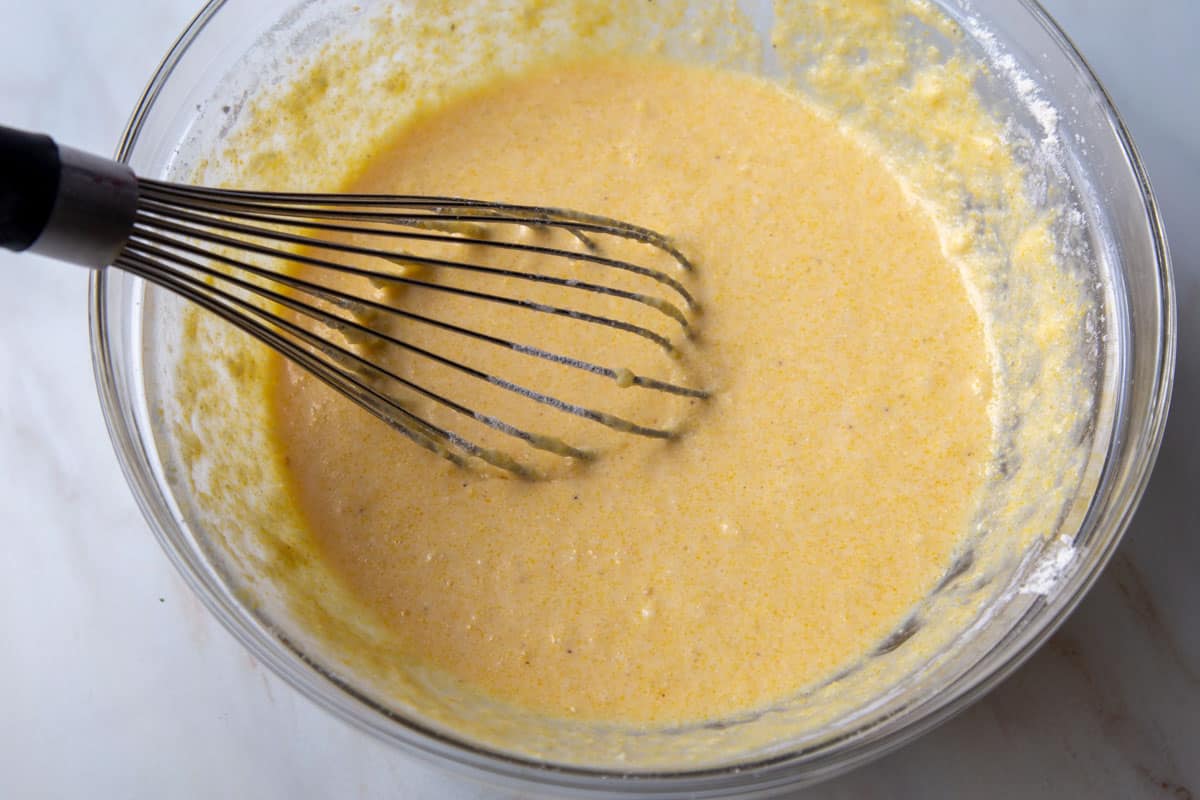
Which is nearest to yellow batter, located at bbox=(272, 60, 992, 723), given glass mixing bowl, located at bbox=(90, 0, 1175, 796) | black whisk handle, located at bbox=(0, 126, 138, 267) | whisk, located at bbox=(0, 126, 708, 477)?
whisk, located at bbox=(0, 126, 708, 477)

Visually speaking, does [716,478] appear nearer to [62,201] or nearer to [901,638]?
[901,638]

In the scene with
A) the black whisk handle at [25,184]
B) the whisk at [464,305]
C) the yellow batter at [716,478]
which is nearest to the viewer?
the black whisk handle at [25,184]

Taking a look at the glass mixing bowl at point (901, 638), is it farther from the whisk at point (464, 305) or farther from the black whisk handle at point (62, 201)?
the black whisk handle at point (62, 201)

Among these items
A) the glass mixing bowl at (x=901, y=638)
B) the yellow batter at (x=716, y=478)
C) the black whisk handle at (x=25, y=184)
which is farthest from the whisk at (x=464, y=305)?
the black whisk handle at (x=25, y=184)

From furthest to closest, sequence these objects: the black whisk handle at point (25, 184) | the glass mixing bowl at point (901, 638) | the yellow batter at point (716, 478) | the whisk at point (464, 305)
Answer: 1. the yellow batter at point (716, 478)
2. the whisk at point (464, 305)
3. the glass mixing bowl at point (901, 638)
4. the black whisk handle at point (25, 184)

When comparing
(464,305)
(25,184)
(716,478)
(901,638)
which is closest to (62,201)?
(25,184)

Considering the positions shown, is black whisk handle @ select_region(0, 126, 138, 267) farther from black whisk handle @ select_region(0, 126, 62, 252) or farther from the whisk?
the whisk

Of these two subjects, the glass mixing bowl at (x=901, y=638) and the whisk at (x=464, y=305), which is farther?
the whisk at (x=464, y=305)
